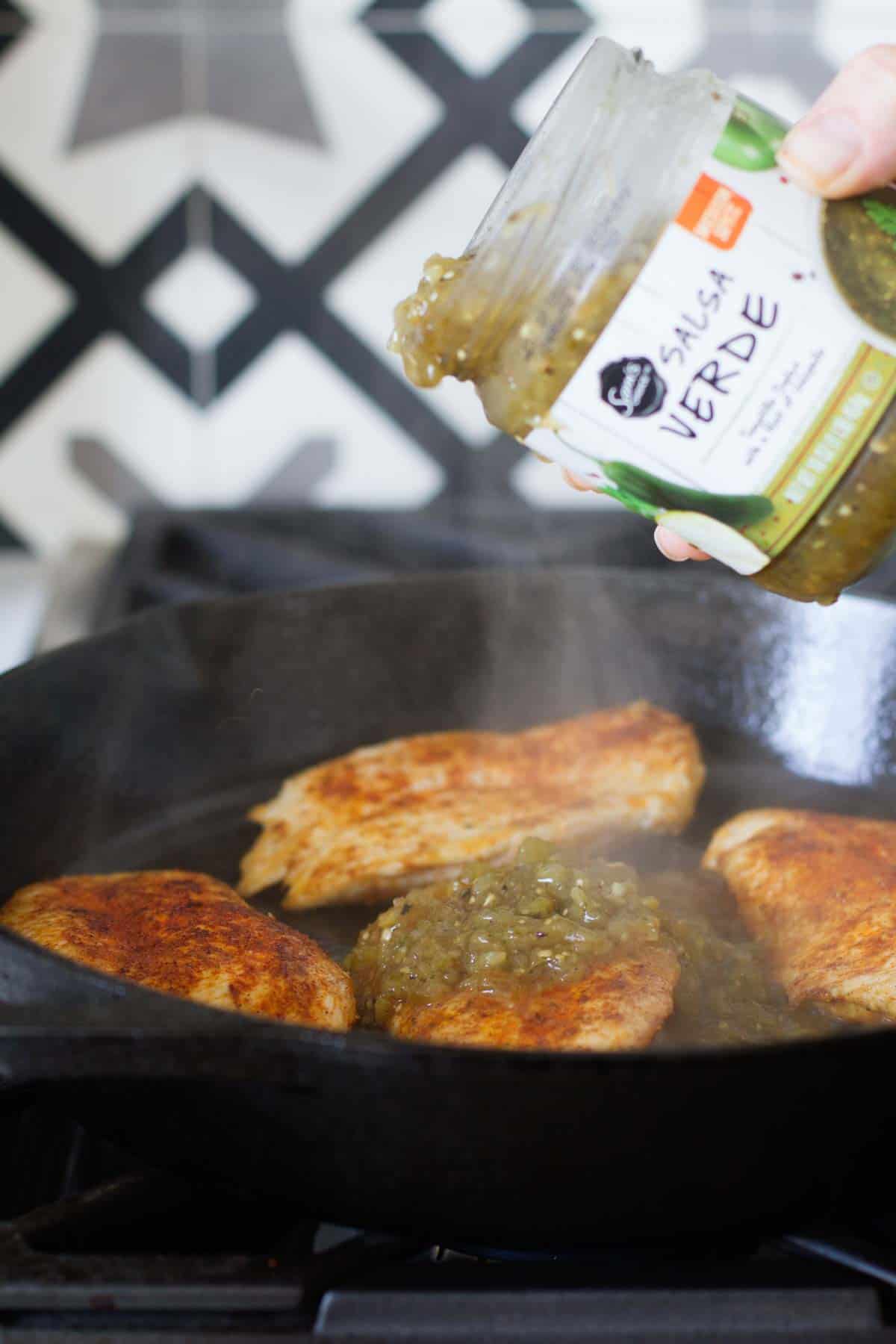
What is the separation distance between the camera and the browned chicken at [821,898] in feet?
3.63

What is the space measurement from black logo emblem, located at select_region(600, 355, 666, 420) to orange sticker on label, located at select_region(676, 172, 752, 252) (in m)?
0.09

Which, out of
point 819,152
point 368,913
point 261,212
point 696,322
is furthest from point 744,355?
point 261,212

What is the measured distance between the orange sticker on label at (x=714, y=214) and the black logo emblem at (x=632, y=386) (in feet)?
0.30

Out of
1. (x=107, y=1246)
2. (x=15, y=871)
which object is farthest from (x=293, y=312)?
(x=107, y=1246)

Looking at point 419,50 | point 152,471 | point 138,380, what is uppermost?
point 419,50

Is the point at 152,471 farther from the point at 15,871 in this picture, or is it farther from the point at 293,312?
the point at 15,871

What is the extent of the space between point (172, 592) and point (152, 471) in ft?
2.24

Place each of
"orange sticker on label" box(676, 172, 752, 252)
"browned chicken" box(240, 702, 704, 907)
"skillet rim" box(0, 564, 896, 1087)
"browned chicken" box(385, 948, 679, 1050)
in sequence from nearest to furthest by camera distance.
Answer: "skillet rim" box(0, 564, 896, 1087) < "orange sticker on label" box(676, 172, 752, 252) < "browned chicken" box(385, 948, 679, 1050) < "browned chicken" box(240, 702, 704, 907)

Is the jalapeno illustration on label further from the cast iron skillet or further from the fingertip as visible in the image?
the cast iron skillet

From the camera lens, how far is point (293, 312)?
2467 millimetres

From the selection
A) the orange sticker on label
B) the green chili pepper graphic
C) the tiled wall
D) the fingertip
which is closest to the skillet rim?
the green chili pepper graphic

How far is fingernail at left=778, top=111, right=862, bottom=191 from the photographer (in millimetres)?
884

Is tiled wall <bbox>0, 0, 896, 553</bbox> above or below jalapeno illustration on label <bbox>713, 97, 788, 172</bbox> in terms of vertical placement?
below

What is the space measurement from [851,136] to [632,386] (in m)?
0.23
